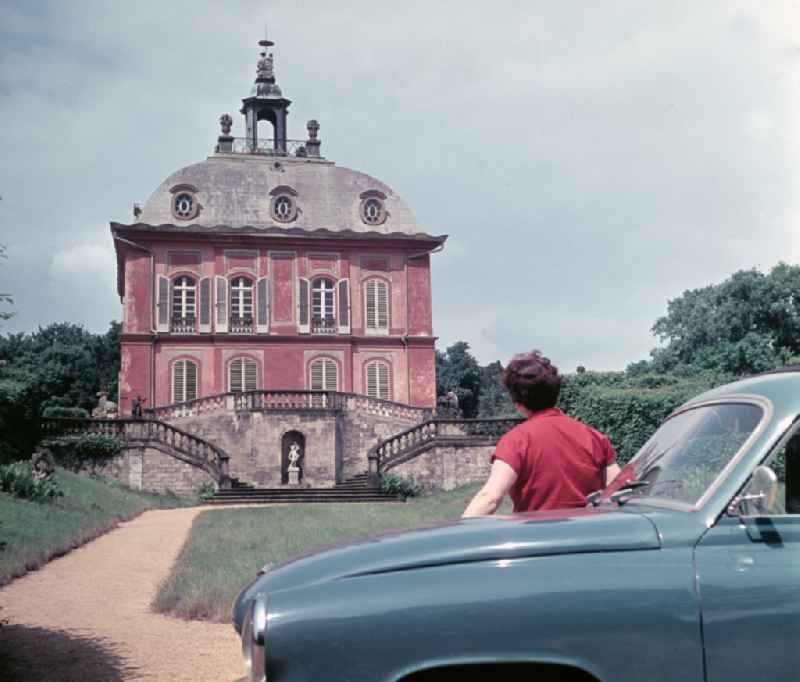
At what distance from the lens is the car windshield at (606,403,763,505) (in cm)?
321

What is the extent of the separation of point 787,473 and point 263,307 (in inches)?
1394

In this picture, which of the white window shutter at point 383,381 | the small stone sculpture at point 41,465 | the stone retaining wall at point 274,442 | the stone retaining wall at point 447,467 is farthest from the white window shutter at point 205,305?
the small stone sculpture at point 41,465

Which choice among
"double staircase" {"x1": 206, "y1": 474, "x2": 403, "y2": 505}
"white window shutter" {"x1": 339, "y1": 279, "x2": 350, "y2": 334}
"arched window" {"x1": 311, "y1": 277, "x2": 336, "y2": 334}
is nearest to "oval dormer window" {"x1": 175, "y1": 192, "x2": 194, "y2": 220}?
"arched window" {"x1": 311, "y1": 277, "x2": 336, "y2": 334}

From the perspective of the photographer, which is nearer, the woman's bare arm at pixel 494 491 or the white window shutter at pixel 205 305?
the woman's bare arm at pixel 494 491

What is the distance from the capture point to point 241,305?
37.8m

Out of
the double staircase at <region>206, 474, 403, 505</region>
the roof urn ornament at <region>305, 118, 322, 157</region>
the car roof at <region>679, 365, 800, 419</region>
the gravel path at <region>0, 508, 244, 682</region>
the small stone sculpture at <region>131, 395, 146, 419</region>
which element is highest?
the roof urn ornament at <region>305, 118, 322, 157</region>

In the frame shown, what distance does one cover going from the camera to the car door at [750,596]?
2.75 m

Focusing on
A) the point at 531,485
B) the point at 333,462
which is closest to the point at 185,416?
the point at 333,462

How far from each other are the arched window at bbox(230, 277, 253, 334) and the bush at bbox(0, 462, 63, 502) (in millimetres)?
18730

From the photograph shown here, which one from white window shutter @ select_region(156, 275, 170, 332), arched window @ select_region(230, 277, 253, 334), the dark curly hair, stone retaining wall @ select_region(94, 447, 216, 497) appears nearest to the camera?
the dark curly hair

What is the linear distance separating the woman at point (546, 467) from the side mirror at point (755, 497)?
1.00 metres

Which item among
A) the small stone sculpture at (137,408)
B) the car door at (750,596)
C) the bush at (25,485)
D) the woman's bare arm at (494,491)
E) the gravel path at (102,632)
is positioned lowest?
the gravel path at (102,632)

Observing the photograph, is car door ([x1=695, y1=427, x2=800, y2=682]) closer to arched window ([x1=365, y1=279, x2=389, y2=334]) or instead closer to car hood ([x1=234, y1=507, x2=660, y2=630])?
car hood ([x1=234, y1=507, x2=660, y2=630])

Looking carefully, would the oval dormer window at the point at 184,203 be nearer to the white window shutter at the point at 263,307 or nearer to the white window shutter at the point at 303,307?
the white window shutter at the point at 263,307
